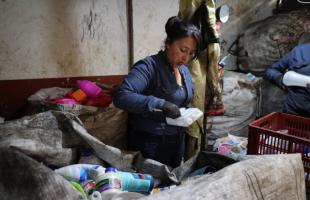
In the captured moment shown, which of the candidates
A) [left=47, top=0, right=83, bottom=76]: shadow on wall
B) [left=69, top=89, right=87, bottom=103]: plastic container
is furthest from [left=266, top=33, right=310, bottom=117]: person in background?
[left=47, top=0, right=83, bottom=76]: shadow on wall

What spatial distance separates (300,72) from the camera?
2.27 meters

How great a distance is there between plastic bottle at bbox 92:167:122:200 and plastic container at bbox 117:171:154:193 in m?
0.04

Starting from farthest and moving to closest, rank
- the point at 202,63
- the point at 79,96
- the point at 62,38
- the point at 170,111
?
the point at 62,38, the point at 79,96, the point at 202,63, the point at 170,111

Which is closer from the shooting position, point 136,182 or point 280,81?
point 136,182

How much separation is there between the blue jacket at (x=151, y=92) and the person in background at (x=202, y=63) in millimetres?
328

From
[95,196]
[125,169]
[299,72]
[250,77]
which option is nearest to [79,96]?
[125,169]

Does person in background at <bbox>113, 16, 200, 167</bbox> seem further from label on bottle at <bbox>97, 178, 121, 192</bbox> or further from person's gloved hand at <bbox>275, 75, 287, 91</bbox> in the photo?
person's gloved hand at <bbox>275, 75, 287, 91</bbox>

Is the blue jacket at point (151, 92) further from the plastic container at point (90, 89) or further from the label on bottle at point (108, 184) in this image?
the plastic container at point (90, 89)

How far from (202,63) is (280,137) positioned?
690 mm

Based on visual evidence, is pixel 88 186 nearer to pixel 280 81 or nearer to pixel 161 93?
pixel 161 93

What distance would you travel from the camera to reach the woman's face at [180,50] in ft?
4.90

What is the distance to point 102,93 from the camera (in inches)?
88.8

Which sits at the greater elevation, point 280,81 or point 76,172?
point 280,81

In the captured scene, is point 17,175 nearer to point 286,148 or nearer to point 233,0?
point 286,148
